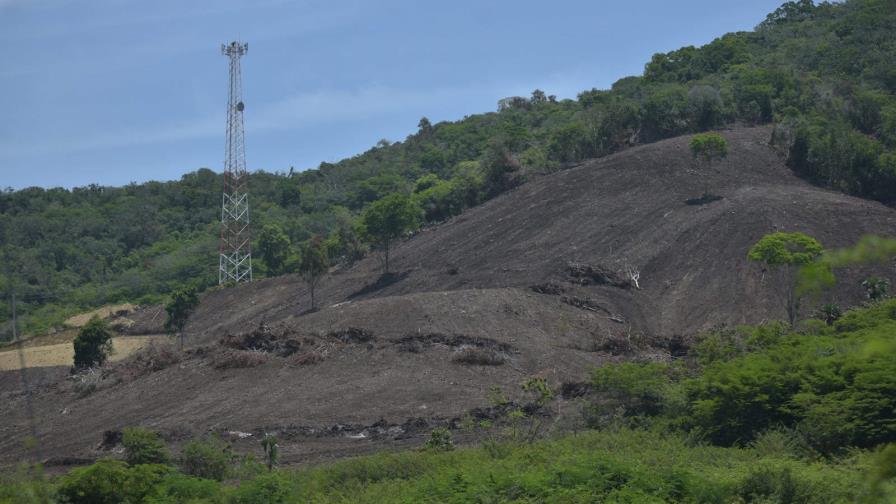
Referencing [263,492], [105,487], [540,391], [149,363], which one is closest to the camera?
[263,492]

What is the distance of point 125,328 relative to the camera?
6438 cm

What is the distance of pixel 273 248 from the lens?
260 feet

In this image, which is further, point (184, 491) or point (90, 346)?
point (90, 346)

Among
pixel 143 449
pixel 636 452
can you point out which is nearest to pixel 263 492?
pixel 143 449

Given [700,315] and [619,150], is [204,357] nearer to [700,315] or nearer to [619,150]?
[700,315]

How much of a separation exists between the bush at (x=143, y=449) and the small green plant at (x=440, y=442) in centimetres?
725

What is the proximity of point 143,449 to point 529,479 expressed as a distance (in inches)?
486

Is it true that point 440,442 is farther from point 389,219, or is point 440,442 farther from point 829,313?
point 389,219

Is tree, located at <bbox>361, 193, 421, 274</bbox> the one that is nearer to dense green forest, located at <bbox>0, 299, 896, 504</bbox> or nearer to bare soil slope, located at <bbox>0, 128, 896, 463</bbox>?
bare soil slope, located at <bbox>0, 128, 896, 463</bbox>

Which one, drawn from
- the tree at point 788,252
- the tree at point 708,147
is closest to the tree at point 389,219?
the tree at point 708,147

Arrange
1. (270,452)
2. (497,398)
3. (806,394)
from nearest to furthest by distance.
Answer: (806,394)
(270,452)
(497,398)

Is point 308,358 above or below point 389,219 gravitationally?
below

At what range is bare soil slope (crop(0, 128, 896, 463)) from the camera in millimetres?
37531

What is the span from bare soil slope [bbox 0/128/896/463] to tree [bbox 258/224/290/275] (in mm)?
13049
